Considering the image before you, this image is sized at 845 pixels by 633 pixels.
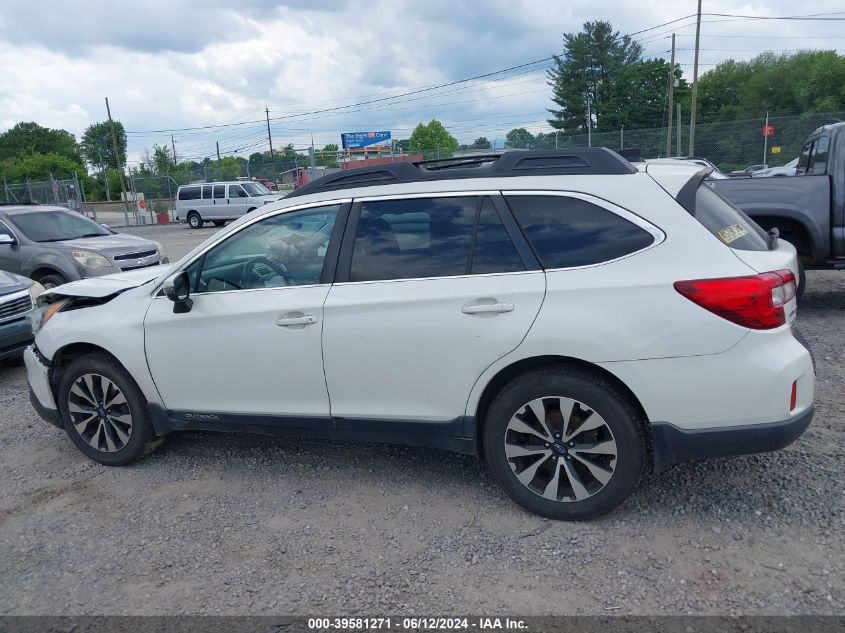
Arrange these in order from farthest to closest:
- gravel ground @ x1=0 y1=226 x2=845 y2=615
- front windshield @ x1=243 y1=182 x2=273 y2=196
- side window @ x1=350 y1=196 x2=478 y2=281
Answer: front windshield @ x1=243 y1=182 x2=273 y2=196
side window @ x1=350 y1=196 x2=478 y2=281
gravel ground @ x1=0 y1=226 x2=845 y2=615

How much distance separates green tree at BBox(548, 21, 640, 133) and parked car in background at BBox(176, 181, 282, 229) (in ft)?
125

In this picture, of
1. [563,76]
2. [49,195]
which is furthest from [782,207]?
[563,76]

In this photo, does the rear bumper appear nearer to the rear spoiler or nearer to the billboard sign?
the rear spoiler

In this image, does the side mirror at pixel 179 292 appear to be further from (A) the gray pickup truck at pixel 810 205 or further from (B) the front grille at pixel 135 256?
(B) the front grille at pixel 135 256

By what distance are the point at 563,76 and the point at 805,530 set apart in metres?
62.8

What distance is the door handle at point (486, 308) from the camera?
10.9ft

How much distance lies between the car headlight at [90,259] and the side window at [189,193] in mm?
21893

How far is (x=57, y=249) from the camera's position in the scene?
9828mm

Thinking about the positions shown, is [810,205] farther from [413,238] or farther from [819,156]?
[413,238]

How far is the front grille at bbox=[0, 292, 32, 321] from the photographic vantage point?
6.81 meters

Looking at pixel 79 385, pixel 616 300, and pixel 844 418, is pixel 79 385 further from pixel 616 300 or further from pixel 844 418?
pixel 844 418

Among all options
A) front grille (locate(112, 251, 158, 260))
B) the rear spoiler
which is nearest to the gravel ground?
the rear spoiler

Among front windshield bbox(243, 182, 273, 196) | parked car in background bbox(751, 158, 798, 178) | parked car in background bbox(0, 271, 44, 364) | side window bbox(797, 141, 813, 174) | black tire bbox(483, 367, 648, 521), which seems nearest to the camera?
black tire bbox(483, 367, 648, 521)

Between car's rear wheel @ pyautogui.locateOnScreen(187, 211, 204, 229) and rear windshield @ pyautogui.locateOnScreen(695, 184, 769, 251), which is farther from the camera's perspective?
car's rear wheel @ pyautogui.locateOnScreen(187, 211, 204, 229)
